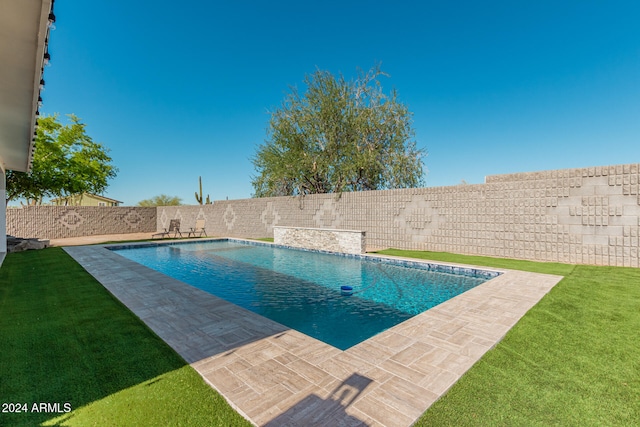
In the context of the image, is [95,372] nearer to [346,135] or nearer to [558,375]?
[558,375]

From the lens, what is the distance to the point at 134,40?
1603cm

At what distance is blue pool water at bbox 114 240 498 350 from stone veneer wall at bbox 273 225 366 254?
499mm

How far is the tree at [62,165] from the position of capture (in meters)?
18.2

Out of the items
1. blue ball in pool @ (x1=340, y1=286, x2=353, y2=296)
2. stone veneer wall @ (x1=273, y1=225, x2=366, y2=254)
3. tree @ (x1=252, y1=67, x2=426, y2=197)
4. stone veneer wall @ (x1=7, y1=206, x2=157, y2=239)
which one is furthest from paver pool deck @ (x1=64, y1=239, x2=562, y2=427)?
stone veneer wall @ (x1=7, y1=206, x2=157, y2=239)

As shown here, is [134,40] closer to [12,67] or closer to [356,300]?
[12,67]

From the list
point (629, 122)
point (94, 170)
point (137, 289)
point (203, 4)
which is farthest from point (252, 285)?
point (629, 122)

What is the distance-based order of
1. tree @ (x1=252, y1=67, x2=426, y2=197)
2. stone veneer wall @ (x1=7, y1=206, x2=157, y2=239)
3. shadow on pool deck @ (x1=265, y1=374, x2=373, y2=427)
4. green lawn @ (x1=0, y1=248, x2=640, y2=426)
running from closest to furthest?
1. shadow on pool deck @ (x1=265, y1=374, x2=373, y2=427)
2. green lawn @ (x1=0, y1=248, x2=640, y2=426)
3. stone veneer wall @ (x1=7, y1=206, x2=157, y2=239)
4. tree @ (x1=252, y1=67, x2=426, y2=197)

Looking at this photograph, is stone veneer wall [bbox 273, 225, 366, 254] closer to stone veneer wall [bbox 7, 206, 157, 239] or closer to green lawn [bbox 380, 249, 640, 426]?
green lawn [bbox 380, 249, 640, 426]

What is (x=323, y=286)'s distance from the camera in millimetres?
6773

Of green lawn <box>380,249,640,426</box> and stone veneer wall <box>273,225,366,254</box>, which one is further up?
stone veneer wall <box>273,225,366,254</box>

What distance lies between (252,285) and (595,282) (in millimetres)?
7529

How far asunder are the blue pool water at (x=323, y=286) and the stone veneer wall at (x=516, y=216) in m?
2.57

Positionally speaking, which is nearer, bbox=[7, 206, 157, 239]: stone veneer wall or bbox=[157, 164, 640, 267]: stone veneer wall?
bbox=[157, 164, 640, 267]: stone veneer wall

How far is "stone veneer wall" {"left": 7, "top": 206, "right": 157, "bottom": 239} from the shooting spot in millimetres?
16938
